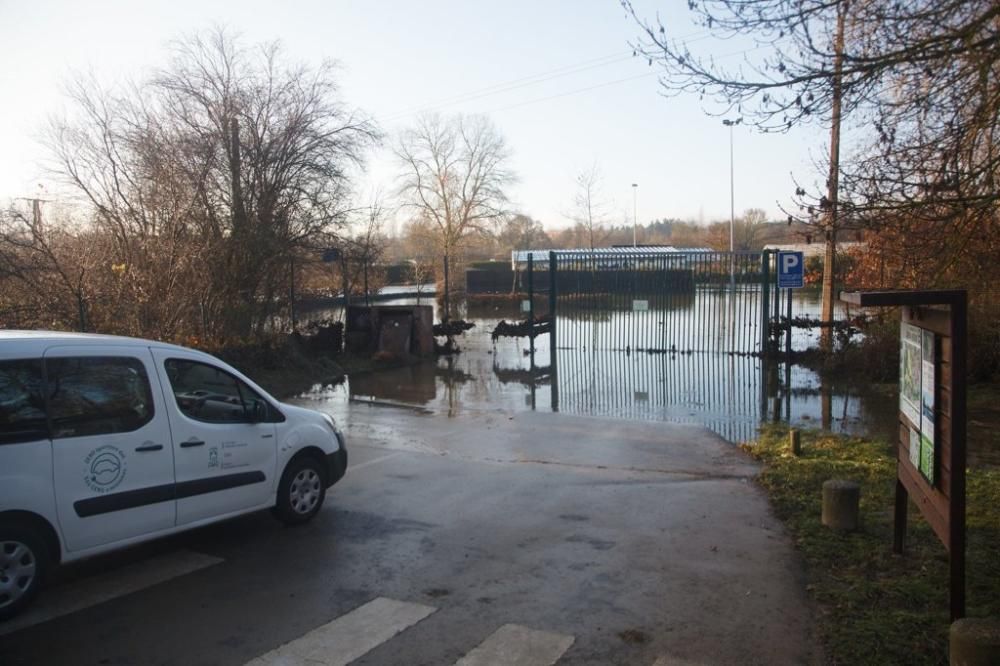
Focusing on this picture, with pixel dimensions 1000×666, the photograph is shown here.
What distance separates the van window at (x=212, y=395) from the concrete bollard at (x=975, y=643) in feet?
17.2

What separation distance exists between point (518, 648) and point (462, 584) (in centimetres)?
109

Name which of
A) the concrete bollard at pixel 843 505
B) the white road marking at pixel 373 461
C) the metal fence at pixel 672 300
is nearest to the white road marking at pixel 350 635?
the concrete bollard at pixel 843 505

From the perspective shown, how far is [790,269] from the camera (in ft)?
56.4

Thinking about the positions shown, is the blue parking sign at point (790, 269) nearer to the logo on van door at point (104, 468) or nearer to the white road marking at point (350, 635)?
the white road marking at point (350, 635)

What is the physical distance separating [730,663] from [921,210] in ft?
15.7

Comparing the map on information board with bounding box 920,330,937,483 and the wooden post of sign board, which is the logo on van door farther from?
the map on information board with bounding box 920,330,937,483

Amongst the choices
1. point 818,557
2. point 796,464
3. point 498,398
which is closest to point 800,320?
point 498,398

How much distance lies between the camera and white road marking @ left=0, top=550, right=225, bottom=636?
507 centimetres

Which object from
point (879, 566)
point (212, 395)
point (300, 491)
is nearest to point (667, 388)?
point (879, 566)

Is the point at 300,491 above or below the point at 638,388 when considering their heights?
above

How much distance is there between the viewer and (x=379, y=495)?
8117 mm

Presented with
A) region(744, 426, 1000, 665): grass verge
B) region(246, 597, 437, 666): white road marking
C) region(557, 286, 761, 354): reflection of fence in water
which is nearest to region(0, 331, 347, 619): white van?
region(246, 597, 437, 666): white road marking

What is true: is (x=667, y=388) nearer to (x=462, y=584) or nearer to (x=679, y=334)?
(x=679, y=334)

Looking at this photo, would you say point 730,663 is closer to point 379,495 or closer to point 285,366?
point 379,495
